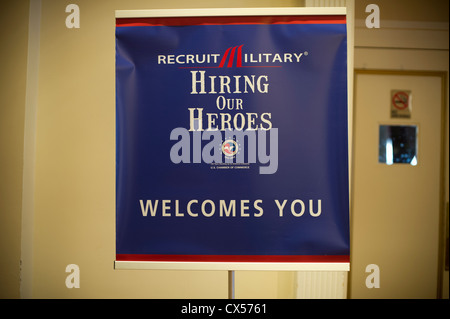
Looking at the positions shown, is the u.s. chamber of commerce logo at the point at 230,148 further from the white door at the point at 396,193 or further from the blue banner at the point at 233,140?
the white door at the point at 396,193

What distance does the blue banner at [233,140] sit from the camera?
121 cm

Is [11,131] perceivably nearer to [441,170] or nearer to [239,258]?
[239,258]

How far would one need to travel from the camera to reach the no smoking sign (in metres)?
2.29

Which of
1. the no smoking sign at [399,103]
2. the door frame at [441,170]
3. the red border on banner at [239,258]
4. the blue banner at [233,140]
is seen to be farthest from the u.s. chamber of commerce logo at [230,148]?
the no smoking sign at [399,103]

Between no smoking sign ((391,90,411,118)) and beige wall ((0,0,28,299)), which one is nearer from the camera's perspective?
beige wall ((0,0,28,299))

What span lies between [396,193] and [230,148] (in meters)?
1.77

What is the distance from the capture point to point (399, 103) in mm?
2285

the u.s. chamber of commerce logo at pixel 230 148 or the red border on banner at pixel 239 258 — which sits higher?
the u.s. chamber of commerce logo at pixel 230 148

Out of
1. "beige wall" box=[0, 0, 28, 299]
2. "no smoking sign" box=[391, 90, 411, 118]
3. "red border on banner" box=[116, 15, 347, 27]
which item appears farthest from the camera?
"no smoking sign" box=[391, 90, 411, 118]

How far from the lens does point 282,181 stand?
1.22m

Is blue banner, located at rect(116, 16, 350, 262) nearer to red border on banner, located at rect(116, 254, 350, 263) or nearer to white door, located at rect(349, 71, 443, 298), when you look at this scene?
red border on banner, located at rect(116, 254, 350, 263)

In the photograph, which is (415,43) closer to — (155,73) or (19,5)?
(155,73)

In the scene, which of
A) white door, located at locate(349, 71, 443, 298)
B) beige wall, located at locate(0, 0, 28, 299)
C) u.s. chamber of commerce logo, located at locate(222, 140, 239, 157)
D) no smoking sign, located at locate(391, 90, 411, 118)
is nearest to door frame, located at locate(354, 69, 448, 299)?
white door, located at locate(349, 71, 443, 298)

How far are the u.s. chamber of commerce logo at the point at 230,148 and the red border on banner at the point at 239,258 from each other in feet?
1.46
